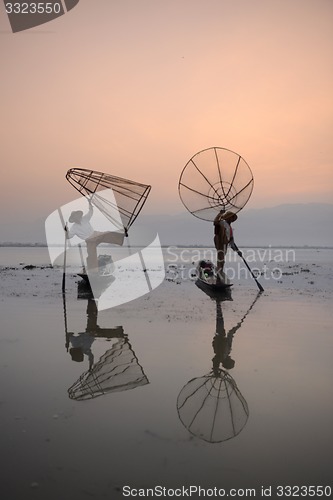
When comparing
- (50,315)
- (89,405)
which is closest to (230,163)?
(50,315)

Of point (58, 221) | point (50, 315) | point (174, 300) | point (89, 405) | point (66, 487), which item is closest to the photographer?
point (66, 487)

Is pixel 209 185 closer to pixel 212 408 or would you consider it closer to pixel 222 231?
pixel 222 231

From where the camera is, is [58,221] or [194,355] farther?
[58,221]

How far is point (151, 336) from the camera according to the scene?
8148mm

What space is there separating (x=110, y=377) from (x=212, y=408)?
179 centimetres

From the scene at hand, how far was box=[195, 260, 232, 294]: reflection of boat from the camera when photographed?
14859mm

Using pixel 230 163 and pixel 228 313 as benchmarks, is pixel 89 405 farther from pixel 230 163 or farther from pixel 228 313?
pixel 230 163

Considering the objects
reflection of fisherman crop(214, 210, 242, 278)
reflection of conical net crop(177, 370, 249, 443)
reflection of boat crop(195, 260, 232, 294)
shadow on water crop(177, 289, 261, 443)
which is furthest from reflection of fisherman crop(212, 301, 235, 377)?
reflection of fisherman crop(214, 210, 242, 278)

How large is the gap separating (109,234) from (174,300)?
5759mm

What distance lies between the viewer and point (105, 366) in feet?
20.5

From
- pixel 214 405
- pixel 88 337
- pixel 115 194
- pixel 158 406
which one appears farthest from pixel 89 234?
pixel 214 405

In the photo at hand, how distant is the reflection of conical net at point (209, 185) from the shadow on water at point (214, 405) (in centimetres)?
1131

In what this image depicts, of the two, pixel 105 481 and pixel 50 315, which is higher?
pixel 105 481

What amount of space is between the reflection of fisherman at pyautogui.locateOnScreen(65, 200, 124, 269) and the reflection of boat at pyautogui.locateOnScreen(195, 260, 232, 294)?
4126 millimetres
